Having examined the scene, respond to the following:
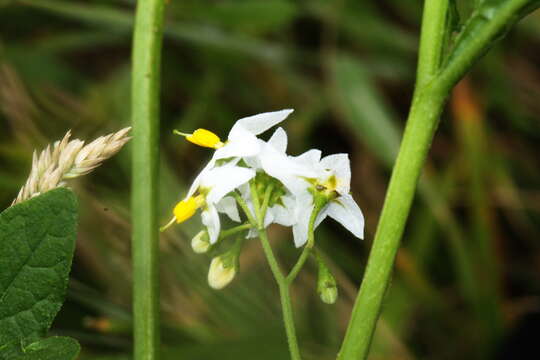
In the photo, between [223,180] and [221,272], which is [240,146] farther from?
[221,272]

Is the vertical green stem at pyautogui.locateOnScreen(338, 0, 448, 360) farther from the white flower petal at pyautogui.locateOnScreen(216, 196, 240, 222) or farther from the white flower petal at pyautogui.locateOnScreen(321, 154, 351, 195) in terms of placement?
the white flower petal at pyautogui.locateOnScreen(216, 196, 240, 222)

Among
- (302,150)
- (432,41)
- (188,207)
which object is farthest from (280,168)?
(302,150)

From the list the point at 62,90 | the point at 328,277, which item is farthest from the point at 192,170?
the point at 328,277

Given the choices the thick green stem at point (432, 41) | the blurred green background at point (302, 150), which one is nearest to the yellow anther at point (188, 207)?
the thick green stem at point (432, 41)

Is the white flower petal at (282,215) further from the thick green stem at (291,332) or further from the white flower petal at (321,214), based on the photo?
the thick green stem at (291,332)

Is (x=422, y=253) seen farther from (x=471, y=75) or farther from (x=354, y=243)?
(x=471, y=75)

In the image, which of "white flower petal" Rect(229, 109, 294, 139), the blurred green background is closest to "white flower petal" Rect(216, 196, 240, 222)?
"white flower petal" Rect(229, 109, 294, 139)
